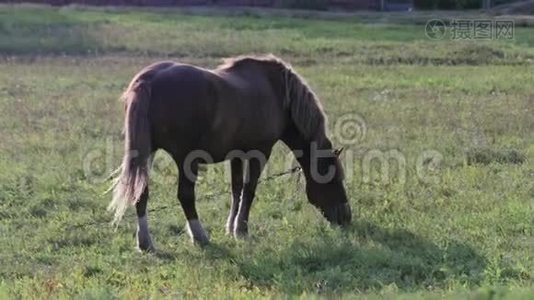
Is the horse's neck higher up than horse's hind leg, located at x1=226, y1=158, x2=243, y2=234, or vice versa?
the horse's neck

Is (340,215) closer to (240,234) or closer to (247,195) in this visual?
(247,195)

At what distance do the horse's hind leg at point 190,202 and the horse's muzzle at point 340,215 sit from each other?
1.25m

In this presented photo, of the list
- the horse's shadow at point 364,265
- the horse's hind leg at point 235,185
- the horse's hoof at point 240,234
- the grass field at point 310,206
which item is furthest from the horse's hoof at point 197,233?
the horse's shadow at point 364,265

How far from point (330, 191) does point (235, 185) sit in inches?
34.5

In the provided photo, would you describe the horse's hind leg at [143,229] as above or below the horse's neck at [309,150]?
below

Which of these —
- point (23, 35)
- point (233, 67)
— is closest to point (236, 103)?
point (233, 67)

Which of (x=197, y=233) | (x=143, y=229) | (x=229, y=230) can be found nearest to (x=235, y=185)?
(x=229, y=230)

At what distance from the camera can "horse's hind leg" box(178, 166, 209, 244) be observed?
7.50 metres

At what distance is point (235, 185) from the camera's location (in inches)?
330

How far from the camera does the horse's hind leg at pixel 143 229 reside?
730 cm

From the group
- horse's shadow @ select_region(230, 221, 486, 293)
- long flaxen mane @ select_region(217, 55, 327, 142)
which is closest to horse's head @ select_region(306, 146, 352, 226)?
long flaxen mane @ select_region(217, 55, 327, 142)

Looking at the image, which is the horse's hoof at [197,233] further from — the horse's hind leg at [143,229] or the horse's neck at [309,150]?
the horse's neck at [309,150]

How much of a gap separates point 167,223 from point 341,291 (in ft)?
8.18

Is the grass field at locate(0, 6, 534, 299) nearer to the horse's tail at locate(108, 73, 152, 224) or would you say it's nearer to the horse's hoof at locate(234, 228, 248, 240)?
the horse's hoof at locate(234, 228, 248, 240)
